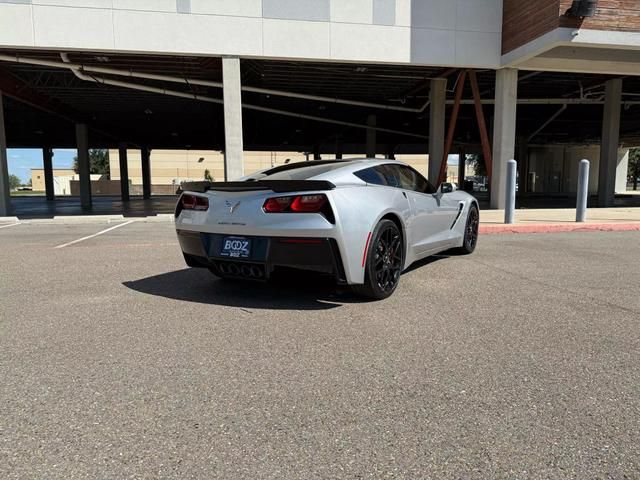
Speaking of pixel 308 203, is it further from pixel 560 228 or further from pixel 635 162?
pixel 635 162

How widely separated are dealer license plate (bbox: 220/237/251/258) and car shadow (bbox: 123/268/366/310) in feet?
1.57

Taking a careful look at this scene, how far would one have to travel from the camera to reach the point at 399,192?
5031mm

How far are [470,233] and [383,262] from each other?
10.3ft

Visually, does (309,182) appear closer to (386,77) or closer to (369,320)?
(369,320)

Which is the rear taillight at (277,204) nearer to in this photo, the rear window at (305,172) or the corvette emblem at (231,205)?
the corvette emblem at (231,205)

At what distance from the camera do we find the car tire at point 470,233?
7.09 meters

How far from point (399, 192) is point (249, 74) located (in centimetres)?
1534

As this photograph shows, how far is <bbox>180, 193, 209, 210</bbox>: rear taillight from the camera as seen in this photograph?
4.68 metres

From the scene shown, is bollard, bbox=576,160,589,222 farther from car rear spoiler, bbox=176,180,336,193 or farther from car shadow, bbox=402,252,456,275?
car rear spoiler, bbox=176,180,336,193

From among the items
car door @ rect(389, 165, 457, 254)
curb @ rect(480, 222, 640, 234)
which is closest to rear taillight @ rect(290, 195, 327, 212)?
car door @ rect(389, 165, 457, 254)

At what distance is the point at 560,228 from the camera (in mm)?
10672

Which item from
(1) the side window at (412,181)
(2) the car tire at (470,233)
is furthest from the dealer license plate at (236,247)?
(2) the car tire at (470,233)

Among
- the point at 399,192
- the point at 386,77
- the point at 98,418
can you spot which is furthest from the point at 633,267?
the point at 386,77

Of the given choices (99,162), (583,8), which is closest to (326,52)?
(583,8)
